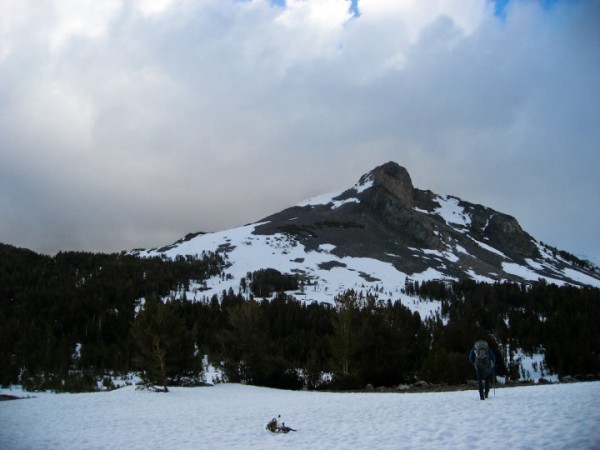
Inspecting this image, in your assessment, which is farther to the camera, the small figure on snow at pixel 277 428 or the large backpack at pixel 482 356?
the large backpack at pixel 482 356

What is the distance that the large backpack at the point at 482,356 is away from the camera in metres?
18.8

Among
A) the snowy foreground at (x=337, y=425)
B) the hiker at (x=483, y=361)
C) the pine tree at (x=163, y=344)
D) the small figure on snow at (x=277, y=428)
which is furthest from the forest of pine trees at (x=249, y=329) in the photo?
the small figure on snow at (x=277, y=428)

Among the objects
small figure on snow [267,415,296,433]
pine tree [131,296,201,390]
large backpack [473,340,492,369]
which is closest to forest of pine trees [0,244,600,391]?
pine tree [131,296,201,390]

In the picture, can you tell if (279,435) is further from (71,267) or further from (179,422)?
(71,267)

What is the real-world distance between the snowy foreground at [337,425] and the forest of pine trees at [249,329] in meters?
15.8

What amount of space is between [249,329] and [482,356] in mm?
29604

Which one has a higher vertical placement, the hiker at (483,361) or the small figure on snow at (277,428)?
the hiker at (483,361)

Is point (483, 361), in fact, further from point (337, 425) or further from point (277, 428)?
point (277, 428)

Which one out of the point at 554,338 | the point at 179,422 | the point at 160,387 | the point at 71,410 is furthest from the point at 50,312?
the point at 554,338

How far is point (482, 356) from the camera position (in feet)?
62.1

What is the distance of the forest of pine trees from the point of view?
4209 centimetres

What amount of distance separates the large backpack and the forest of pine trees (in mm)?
23065

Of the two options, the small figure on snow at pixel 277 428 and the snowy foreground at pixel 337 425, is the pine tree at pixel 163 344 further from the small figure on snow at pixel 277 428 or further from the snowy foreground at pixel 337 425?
the small figure on snow at pixel 277 428

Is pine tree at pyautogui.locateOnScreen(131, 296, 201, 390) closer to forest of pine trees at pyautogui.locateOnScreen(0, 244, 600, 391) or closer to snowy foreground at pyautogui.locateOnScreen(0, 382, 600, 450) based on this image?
forest of pine trees at pyautogui.locateOnScreen(0, 244, 600, 391)
